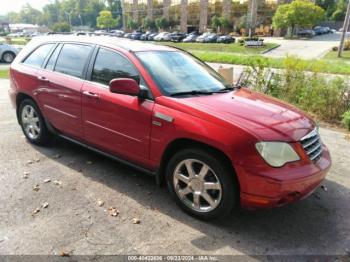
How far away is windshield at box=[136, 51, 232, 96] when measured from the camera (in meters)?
3.83

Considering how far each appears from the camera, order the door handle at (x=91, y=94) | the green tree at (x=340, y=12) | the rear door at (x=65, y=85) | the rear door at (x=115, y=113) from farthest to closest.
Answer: the green tree at (x=340, y=12) → the rear door at (x=65, y=85) → the door handle at (x=91, y=94) → the rear door at (x=115, y=113)

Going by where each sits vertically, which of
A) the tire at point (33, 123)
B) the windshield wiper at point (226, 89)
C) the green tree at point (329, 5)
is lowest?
the tire at point (33, 123)

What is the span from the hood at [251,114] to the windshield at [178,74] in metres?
0.23

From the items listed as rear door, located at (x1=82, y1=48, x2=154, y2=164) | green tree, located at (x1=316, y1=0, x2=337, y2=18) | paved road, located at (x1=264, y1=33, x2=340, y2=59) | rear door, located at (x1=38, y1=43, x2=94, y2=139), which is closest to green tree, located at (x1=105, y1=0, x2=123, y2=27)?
green tree, located at (x1=316, y1=0, x2=337, y2=18)

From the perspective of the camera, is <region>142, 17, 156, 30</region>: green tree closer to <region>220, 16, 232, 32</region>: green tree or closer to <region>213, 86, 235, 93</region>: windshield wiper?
<region>220, 16, 232, 32</region>: green tree

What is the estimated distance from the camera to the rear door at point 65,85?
14.6 feet

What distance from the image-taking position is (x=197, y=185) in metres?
3.48

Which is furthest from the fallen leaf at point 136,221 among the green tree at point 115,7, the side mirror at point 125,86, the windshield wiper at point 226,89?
the green tree at point 115,7

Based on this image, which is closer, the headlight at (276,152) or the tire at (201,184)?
the headlight at (276,152)

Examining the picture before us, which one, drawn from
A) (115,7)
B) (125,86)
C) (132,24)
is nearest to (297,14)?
(132,24)

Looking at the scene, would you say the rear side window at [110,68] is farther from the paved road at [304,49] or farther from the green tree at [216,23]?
the green tree at [216,23]

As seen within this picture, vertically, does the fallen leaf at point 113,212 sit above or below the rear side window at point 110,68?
below

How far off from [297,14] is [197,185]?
5684cm

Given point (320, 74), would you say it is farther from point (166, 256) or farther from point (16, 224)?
point (16, 224)
